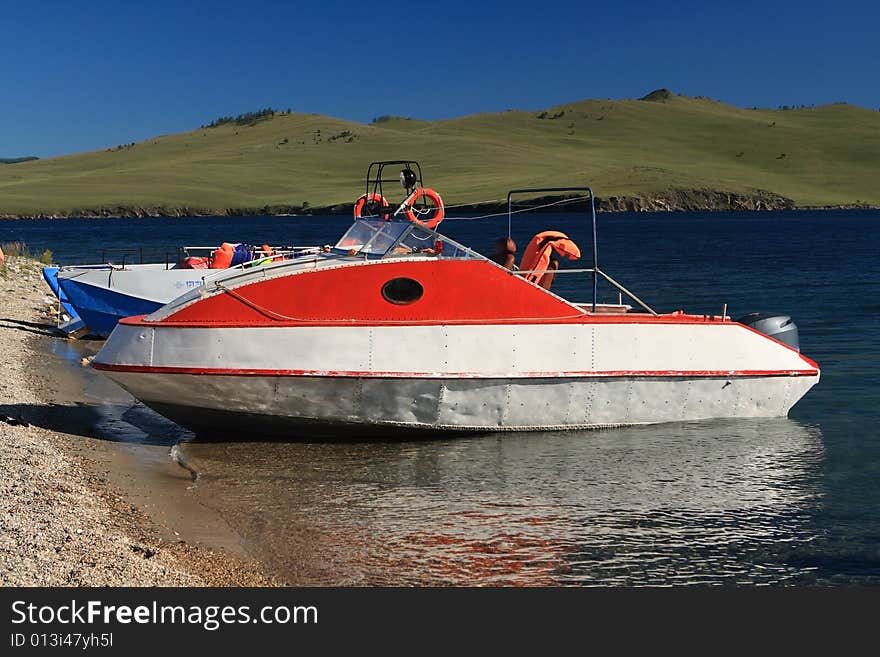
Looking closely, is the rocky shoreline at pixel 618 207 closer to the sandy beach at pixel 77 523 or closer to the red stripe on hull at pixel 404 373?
the red stripe on hull at pixel 404 373

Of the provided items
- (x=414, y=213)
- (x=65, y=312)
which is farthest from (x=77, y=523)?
(x=65, y=312)

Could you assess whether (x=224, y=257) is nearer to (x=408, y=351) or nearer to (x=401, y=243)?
(x=401, y=243)

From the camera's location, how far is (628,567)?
994 cm

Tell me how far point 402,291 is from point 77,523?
5.18m

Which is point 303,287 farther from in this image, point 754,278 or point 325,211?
point 325,211

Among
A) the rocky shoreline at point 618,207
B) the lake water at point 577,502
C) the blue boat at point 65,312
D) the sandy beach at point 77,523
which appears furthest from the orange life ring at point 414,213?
the rocky shoreline at point 618,207

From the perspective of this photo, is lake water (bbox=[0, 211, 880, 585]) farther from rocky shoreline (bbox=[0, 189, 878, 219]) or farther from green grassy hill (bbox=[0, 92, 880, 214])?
green grassy hill (bbox=[0, 92, 880, 214])

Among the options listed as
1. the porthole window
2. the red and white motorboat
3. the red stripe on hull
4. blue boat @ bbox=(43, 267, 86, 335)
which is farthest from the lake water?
blue boat @ bbox=(43, 267, 86, 335)

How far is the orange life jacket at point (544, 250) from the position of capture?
601 inches

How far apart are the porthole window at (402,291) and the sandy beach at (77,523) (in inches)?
126

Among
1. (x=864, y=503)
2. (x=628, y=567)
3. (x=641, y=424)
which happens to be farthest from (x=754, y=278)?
(x=628, y=567)

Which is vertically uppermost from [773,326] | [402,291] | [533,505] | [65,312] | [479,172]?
[479,172]

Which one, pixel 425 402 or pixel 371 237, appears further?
pixel 371 237

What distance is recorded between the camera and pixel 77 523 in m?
10.0
